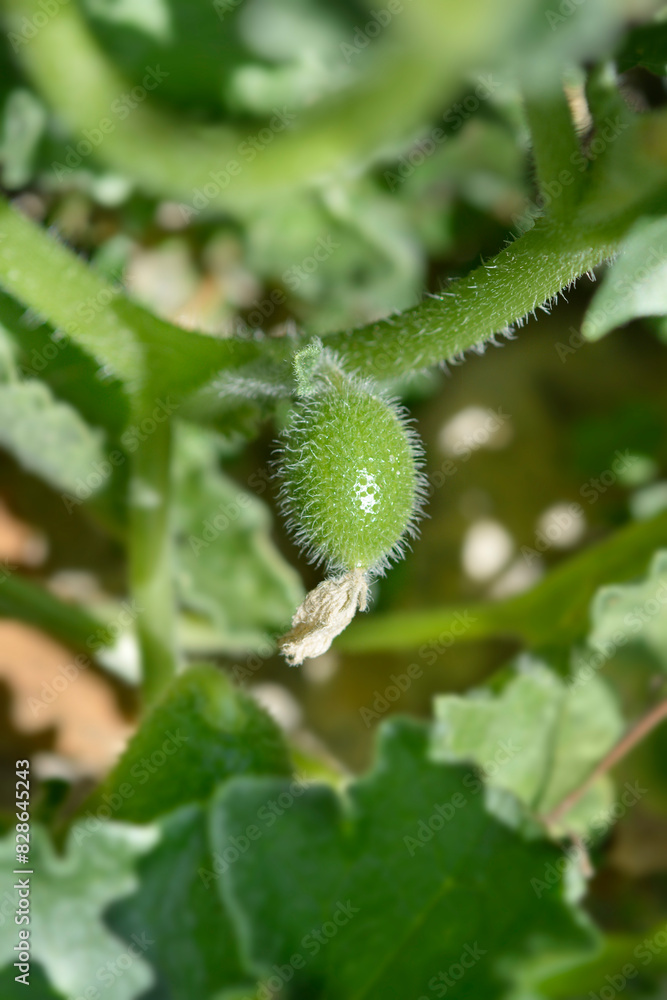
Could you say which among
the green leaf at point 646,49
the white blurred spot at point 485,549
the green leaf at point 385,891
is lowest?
the white blurred spot at point 485,549

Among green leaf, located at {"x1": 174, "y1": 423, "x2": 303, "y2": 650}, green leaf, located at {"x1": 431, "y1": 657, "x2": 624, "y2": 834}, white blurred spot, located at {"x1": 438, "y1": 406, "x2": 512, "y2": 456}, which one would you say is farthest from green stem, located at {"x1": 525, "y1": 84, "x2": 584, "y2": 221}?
white blurred spot, located at {"x1": 438, "y1": 406, "x2": 512, "y2": 456}

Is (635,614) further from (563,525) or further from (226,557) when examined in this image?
(226,557)

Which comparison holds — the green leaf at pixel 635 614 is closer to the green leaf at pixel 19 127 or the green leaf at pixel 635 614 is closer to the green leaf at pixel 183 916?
the green leaf at pixel 183 916

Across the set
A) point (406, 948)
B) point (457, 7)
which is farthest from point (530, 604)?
point (457, 7)

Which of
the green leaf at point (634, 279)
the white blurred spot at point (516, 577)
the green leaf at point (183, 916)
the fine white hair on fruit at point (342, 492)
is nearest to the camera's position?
the fine white hair on fruit at point (342, 492)

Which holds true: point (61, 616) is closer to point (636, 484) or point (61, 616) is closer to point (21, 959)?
point (21, 959)

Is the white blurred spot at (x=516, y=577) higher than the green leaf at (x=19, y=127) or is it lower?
lower

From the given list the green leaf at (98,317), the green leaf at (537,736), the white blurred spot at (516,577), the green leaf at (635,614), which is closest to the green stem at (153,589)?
the green leaf at (98,317)
